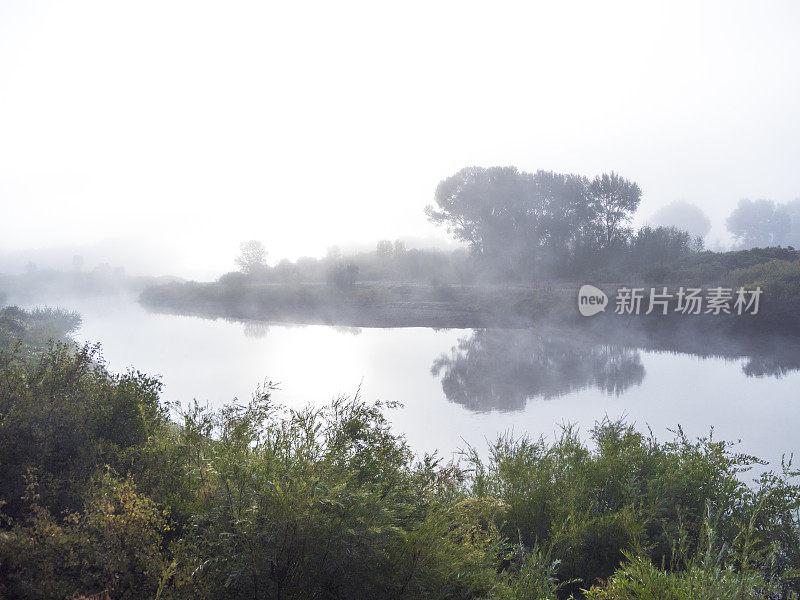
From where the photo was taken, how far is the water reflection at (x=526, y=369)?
862cm

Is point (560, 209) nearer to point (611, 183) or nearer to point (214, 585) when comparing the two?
point (611, 183)

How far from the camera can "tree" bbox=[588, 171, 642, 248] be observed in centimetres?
2888

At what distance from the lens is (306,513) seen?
1843 mm

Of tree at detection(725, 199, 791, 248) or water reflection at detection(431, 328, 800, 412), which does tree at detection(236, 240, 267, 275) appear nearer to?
water reflection at detection(431, 328, 800, 412)

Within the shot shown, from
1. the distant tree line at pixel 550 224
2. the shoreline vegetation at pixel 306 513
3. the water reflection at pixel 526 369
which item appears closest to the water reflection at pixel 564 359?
the water reflection at pixel 526 369

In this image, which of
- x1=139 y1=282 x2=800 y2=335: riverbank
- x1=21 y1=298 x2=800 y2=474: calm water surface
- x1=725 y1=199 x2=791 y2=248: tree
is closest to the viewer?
x1=21 y1=298 x2=800 y2=474: calm water surface

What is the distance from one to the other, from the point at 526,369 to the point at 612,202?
22.0 meters

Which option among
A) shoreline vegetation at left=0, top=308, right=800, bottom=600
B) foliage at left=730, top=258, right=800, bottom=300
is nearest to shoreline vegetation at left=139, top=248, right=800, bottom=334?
foliage at left=730, top=258, right=800, bottom=300

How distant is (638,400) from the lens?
26.4 feet

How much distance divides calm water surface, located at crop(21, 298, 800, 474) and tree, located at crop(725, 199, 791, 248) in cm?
5286

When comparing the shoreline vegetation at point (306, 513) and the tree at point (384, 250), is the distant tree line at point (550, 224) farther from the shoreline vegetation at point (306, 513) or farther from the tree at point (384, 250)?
the shoreline vegetation at point (306, 513)

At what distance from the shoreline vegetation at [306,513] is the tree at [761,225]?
6204 cm

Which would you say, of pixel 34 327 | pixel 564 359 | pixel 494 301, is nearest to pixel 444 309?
pixel 494 301

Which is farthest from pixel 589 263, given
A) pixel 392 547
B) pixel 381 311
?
pixel 392 547
